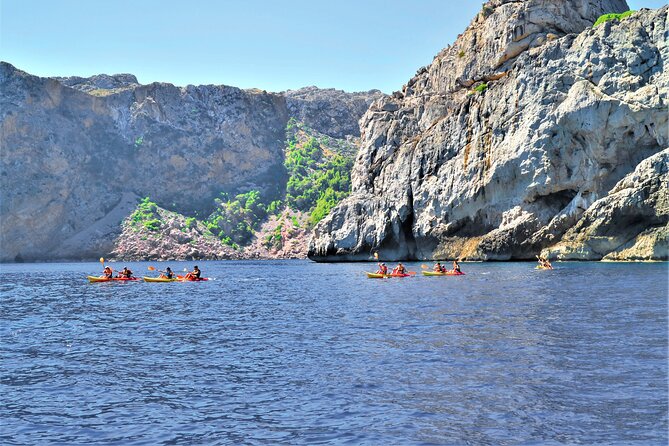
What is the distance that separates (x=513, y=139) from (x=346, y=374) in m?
67.7

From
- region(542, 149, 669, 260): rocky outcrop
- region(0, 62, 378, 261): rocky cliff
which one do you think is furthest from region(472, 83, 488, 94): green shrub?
region(0, 62, 378, 261): rocky cliff

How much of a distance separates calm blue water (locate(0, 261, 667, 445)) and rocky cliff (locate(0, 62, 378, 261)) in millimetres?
127129

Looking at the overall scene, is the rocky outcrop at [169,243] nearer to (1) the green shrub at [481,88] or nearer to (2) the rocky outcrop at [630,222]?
(1) the green shrub at [481,88]

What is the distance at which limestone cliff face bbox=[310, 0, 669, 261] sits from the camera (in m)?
71.4

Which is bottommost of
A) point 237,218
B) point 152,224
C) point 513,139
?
point 152,224

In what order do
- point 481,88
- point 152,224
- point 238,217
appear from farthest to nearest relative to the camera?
point 238,217 < point 152,224 < point 481,88

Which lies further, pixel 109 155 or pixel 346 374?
pixel 109 155

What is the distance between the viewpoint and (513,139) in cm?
8075

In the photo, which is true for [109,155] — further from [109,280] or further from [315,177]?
[109,280]

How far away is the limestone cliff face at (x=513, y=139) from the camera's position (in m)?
71.4

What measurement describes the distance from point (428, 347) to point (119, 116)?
170m

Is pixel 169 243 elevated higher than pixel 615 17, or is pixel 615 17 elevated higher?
pixel 615 17

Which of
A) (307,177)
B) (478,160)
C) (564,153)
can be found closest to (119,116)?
(307,177)

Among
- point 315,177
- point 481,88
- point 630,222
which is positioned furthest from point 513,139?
point 315,177
